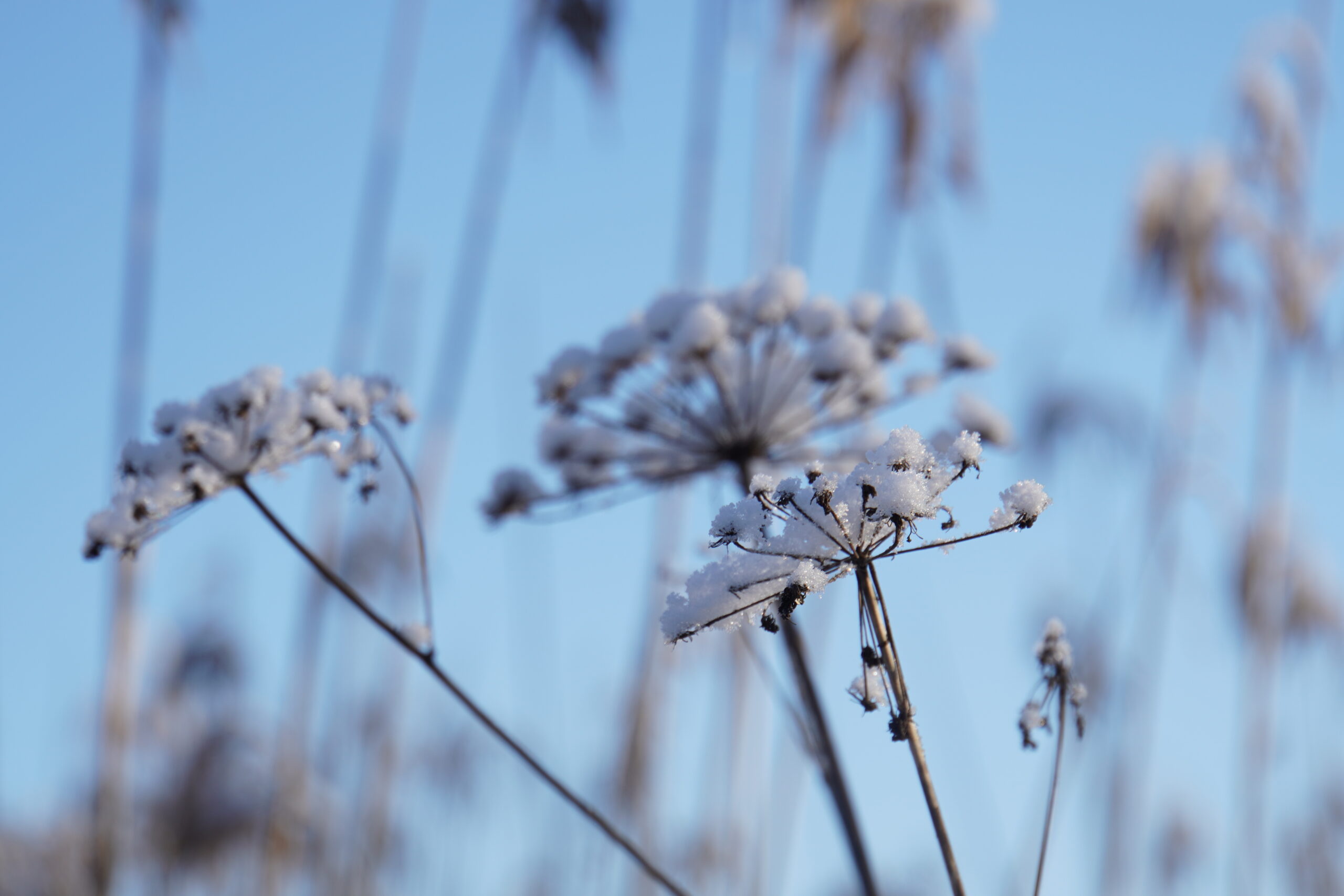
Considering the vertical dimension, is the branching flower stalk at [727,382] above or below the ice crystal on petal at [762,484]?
above

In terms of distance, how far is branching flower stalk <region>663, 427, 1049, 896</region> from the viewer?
4.99 ft

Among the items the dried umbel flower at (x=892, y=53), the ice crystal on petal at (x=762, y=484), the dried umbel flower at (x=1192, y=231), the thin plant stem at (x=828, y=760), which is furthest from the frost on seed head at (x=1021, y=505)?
the dried umbel flower at (x=1192, y=231)

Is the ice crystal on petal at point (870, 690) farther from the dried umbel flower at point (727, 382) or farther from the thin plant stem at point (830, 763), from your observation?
the dried umbel flower at point (727, 382)

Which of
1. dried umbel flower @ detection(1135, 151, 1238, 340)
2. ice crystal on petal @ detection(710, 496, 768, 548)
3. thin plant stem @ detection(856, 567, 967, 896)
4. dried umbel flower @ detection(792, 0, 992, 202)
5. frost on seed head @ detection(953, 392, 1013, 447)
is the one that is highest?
dried umbel flower @ detection(1135, 151, 1238, 340)

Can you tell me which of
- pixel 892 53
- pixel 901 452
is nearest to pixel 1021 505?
pixel 901 452

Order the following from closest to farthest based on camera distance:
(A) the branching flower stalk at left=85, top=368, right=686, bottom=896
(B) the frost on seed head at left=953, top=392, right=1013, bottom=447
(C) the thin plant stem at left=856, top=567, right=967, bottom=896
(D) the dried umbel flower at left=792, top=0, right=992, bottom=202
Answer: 1. (C) the thin plant stem at left=856, top=567, right=967, bottom=896
2. (A) the branching flower stalk at left=85, top=368, right=686, bottom=896
3. (B) the frost on seed head at left=953, top=392, right=1013, bottom=447
4. (D) the dried umbel flower at left=792, top=0, right=992, bottom=202

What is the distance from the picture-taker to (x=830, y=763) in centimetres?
250

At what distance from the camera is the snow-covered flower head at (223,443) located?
235cm

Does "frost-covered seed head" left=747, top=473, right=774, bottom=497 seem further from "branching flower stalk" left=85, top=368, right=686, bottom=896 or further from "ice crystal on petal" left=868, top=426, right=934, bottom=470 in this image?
"branching flower stalk" left=85, top=368, right=686, bottom=896

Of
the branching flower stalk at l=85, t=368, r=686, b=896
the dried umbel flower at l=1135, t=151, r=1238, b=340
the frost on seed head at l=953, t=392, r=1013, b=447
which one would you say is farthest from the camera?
the dried umbel flower at l=1135, t=151, r=1238, b=340

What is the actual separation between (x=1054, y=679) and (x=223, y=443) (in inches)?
69.8

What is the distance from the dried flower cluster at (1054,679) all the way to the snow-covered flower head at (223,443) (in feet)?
4.97

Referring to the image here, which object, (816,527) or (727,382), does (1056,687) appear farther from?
(727,382)

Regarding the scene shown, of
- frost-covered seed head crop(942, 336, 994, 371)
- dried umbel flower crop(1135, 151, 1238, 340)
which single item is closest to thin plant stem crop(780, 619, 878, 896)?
frost-covered seed head crop(942, 336, 994, 371)
